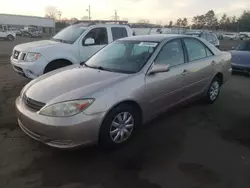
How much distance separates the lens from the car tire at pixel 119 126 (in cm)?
336

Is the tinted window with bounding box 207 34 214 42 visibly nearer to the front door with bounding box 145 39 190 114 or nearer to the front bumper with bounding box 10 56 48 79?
the front door with bounding box 145 39 190 114

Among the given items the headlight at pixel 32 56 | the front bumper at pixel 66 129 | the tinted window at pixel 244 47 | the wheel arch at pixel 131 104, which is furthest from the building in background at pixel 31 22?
the front bumper at pixel 66 129

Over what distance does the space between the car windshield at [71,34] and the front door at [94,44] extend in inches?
9.8

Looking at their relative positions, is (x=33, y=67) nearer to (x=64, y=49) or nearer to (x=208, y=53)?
(x=64, y=49)

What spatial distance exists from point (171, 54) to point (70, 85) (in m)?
1.92

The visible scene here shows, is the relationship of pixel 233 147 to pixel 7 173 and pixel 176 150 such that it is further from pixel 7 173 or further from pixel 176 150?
pixel 7 173

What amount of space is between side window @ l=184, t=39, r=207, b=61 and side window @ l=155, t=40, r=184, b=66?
0.26m

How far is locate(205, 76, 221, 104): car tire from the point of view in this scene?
18.0 ft

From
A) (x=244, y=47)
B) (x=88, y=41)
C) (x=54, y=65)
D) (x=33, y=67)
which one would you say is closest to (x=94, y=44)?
(x=88, y=41)

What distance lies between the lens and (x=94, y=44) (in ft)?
24.3

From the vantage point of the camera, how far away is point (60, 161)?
3.33m

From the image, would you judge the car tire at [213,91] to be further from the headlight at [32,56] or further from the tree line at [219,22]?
the tree line at [219,22]

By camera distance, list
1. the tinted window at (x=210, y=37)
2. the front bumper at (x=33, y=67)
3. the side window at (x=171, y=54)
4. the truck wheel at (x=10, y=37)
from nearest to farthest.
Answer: the side window at (x=171, y=54)
the front bumper at (x=33, y=67)
the tinted window at (x=210, y=37)
the truck wheel at (x=10, y=37)

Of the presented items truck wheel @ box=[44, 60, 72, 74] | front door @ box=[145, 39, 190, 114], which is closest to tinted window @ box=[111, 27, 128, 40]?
truck wheel @ box=[44, 60, 72, 74]
